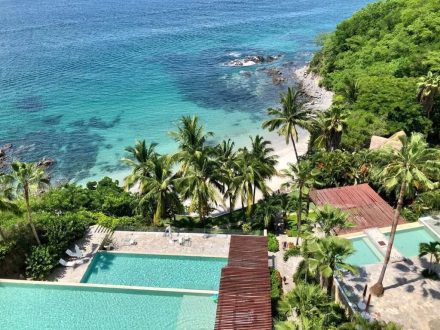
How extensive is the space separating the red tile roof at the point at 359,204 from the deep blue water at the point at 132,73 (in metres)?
26.5

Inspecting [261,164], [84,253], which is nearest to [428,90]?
[261,164]

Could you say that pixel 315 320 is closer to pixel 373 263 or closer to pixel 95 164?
pixel 373 263

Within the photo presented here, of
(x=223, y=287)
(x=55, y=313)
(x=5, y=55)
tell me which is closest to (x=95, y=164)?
(x=55, y=313)

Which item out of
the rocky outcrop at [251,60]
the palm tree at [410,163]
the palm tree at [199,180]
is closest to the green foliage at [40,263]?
the palm tree at [199,180]

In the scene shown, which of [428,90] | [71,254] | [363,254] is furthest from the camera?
[428,90]

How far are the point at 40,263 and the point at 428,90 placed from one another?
48.5 m

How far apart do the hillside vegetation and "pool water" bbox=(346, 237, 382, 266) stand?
1982cm

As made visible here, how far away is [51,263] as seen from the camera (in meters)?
34.1

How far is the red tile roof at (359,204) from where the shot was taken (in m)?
36.5

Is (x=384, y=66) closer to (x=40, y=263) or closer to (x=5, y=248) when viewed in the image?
(x=40, y=263)

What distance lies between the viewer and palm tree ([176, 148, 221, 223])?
37.7 m

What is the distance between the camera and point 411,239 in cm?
3331

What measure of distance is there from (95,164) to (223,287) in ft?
123

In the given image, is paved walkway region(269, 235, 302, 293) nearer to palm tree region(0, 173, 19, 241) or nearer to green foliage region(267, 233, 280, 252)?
green foliage region(267, 233, 280, 252)
